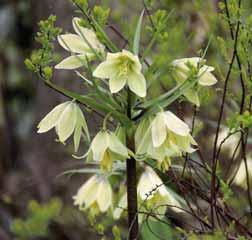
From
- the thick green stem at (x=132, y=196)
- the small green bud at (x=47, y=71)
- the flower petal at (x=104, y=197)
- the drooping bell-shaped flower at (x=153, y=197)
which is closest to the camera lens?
the small green bud at (x=47, y=71)

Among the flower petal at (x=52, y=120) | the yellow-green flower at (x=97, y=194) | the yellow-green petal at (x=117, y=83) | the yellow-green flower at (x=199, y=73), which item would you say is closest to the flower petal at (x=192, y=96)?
the yellow-green flower at (x=199, y=73)

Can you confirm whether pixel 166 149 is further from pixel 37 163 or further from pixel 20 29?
pixel 20 29

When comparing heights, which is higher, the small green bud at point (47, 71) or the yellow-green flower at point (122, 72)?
the small green bud at point (47, 71)

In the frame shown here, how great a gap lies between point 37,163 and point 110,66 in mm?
2084

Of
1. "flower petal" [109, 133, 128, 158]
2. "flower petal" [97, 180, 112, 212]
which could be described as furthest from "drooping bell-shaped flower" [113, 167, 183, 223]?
"flower petal" [109, 133, 128, 158]

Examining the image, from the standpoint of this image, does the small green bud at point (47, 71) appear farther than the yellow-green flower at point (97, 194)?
No

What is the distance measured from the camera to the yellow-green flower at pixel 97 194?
167 cm

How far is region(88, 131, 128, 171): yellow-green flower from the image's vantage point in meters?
1.35

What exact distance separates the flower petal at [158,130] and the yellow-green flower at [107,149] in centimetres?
6

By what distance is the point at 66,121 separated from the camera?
4.62ft

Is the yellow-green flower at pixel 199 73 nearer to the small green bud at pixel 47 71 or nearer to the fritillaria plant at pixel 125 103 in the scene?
the fritillaria plant at pixel 125 103

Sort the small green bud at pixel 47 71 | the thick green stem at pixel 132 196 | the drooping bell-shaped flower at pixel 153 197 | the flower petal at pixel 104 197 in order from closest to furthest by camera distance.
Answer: the small green bud at pixel 47 71 < the thick green stem at pixel 132 196 < the drooping bell-shaped flower at pixel 153 197 < the flower petal at pixel 104 197

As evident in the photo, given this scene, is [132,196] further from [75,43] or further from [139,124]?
[75,43]

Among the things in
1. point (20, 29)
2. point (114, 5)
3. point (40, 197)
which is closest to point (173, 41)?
point (114, 5)
